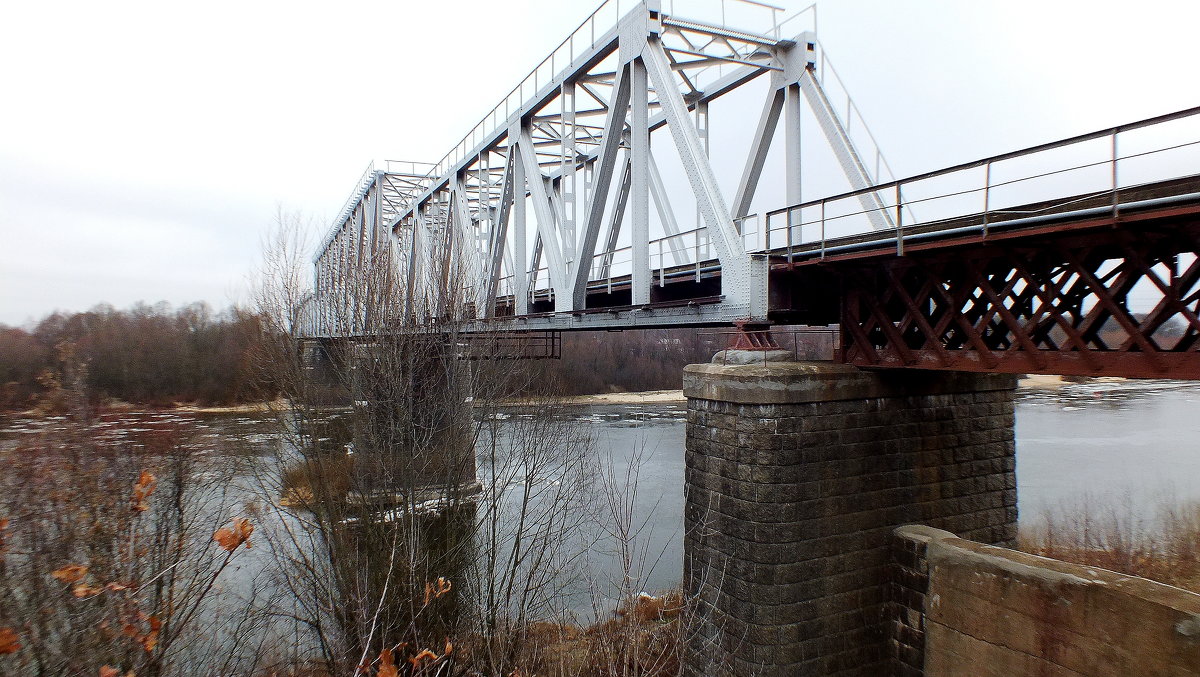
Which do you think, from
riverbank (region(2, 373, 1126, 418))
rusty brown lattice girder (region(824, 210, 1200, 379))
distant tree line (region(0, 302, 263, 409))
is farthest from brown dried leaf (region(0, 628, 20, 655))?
distant tree line (region(0, 302, 263, 409))

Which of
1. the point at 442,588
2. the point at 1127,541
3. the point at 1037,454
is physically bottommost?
the point at 1127,541

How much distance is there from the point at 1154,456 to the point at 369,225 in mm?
40631

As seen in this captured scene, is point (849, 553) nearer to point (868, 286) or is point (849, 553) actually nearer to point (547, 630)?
point (868, 286)

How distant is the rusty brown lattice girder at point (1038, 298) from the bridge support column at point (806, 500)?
965 mm

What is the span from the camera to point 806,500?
28.5 feet

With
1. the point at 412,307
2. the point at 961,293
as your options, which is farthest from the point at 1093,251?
the point at 412,307

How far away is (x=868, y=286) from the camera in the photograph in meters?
9.26

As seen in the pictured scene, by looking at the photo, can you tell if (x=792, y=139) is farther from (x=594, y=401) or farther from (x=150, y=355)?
(x=594, y=401)

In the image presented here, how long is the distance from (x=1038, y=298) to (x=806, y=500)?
371 cm

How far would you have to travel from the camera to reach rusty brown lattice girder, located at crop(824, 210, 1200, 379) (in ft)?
20.5

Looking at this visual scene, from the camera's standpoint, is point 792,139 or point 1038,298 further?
point 792,139

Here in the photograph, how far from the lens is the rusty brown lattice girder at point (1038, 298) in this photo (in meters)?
6.24

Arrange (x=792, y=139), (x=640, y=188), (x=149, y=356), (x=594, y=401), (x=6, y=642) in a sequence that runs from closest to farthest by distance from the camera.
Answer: (x=6, y=642) → (x=640, y=188) → (x=792, y=139) → (x=149, y=356) → (x=594, y=401)

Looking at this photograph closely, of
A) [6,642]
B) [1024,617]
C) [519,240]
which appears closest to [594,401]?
[519,240]
